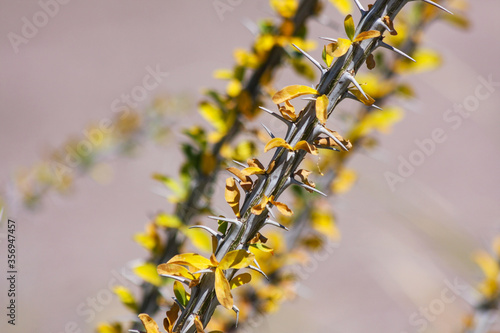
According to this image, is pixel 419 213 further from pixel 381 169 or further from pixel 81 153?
pixel 81 153

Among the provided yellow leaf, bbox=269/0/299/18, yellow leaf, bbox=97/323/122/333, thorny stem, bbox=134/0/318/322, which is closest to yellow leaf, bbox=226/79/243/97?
thorny stem, bbox=134/0/318/322

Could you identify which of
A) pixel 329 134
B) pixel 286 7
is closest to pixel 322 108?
pixel 329 134

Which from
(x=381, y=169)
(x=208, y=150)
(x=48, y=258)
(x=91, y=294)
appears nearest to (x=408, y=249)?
(x=381, y=169)

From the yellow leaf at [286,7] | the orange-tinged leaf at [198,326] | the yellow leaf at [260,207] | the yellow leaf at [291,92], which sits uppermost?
the yellow leaf at [286,7]

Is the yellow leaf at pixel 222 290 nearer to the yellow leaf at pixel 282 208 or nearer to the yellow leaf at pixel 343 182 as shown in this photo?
the yellow leaf at pixel 282 208

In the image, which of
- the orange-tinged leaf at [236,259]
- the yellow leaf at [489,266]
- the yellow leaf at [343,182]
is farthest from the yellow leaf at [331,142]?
the yellow leaf at [489,266]
